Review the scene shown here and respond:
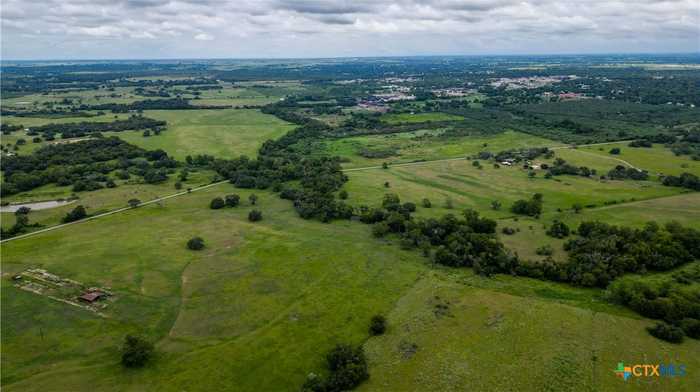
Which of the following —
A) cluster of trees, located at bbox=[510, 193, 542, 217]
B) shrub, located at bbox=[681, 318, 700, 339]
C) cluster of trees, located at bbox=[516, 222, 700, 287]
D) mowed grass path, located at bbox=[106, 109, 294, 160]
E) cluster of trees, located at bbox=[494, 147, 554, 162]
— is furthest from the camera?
mowed grass path, located at bbox=[106, 109, 294, 160]

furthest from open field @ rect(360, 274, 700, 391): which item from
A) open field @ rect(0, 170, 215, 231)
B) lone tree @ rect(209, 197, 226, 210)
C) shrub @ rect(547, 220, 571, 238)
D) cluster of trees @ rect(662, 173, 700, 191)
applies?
open field @ rect(0, 170, 215, 231)

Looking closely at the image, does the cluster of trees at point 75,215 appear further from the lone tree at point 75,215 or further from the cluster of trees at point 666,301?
the cluster of trees at point 666,301

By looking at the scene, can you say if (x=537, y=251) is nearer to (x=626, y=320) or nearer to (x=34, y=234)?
(x=626, y=320)

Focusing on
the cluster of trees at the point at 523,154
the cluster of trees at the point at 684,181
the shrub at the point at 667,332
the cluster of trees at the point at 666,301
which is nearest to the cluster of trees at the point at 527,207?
the cluster of trees at the point at 666,301

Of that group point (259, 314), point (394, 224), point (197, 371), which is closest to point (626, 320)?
point (394, 224)

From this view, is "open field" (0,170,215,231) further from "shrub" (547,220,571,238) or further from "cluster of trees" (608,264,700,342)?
"cluster of trees" (608,264,700,342)
